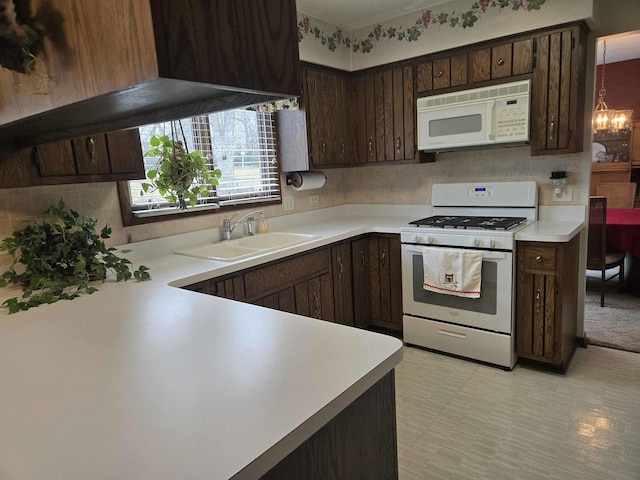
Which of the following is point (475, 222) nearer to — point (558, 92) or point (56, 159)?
point (558, 92)

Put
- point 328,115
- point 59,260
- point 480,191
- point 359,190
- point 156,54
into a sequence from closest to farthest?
1. point 156,54
2. point 59,260
3. point 480,191
4. point 328,115
5. point 359,190

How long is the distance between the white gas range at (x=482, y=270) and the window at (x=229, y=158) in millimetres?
1157

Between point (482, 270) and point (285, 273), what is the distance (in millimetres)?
1246

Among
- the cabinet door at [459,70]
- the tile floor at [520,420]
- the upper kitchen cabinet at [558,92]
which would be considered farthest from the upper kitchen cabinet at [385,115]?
the tile floor at [520,420]

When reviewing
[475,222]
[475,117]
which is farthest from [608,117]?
[475,222]

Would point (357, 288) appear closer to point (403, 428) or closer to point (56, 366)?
point (403, 428)

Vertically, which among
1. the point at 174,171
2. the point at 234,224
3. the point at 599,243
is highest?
the point at 174,171

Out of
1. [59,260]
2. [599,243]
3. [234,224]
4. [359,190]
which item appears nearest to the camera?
[59,260]

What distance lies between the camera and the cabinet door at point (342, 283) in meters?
2.99

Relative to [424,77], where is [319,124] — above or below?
below

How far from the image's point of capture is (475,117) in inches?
112

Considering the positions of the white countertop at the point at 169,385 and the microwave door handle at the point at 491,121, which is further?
the microwave door handle at the point at 491,121

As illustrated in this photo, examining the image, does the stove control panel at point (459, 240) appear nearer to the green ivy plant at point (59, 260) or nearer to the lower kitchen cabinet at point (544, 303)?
the lower kitchen cabinet at point (544, 303)

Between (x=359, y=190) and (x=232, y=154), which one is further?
(x=359, y=190)
